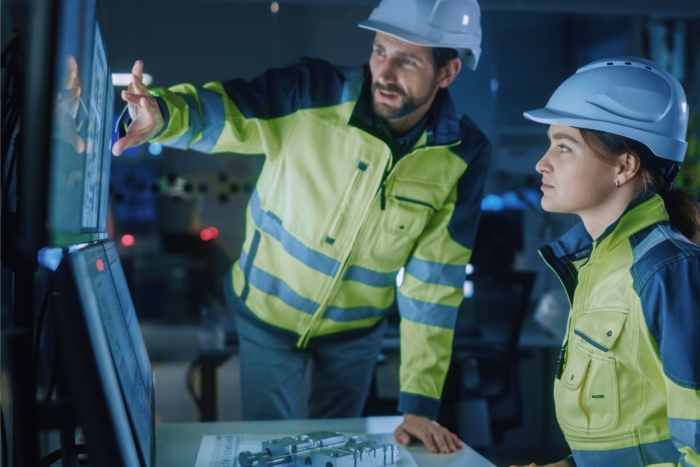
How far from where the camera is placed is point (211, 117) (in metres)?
1.75

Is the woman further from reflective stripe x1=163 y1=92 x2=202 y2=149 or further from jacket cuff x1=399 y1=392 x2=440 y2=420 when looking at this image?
reflective stripe x1=163 y1=92 x2=202 y2=149

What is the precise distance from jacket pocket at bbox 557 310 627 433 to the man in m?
0.58

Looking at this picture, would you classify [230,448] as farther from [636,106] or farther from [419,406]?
[636,106]

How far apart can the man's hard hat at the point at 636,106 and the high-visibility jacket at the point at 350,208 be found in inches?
26.6

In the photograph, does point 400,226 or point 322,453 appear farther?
point 400,226

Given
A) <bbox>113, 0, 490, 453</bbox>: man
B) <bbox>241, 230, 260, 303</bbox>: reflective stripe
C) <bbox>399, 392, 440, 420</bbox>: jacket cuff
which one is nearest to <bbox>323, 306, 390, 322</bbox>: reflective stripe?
<bbox>113, 0, 490, 453</bbox>: man

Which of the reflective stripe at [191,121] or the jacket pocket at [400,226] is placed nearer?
the reflective stripe at [191,121]

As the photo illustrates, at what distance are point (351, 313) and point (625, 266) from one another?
104 cm

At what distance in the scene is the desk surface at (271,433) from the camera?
1376 millimetres

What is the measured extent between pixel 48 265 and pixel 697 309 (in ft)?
2.93

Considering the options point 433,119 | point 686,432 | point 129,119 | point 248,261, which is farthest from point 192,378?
point 686,432

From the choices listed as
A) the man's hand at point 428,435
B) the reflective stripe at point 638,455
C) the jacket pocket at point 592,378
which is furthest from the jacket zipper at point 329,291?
the reflective stripe at point 638,455

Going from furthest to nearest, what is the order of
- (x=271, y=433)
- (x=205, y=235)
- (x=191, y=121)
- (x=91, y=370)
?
(x=205, y=235)
(x=191, y=121)
(x=271, y=433)
(x=91, y=370)

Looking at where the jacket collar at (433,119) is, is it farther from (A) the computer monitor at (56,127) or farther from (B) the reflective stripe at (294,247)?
(A) the computer monitor at (56,127)
